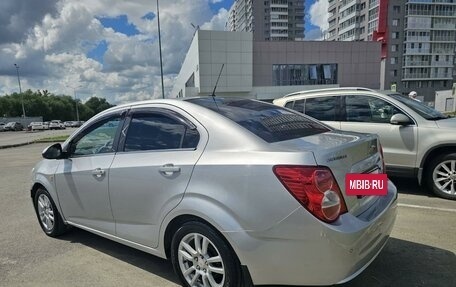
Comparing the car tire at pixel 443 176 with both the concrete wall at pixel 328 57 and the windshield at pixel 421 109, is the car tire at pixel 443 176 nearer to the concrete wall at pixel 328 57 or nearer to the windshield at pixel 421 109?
the windshield at pixel 421 109

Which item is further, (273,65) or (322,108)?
(273,65)

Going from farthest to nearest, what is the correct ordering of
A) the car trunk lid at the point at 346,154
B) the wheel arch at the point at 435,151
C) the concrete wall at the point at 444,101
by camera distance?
the concrete wall at the point at 444,101
the wheel arch at the point at 435,151
the car trunk lid at the point at 346,154

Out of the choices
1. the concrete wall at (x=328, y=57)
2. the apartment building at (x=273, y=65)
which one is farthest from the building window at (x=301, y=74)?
the concrete wall at (x=328, y=57)

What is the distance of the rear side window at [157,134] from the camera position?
125 inches

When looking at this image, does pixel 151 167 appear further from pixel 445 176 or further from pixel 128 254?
pixel 445 176

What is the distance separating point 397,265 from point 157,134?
2.61m

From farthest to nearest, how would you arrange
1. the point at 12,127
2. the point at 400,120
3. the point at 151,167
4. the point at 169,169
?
the point at 12,127 < the point at 400,120 < the point at 151,167 < the point at 169,169

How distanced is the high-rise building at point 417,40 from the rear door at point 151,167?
86.3m

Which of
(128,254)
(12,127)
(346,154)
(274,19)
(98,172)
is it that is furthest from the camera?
(274,19)

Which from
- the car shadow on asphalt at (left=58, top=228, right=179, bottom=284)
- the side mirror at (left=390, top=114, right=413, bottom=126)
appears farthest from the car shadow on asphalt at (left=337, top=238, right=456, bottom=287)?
the side mirror at (left=390, top=114, right=413, bottom=126)

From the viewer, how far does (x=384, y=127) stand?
20.7ft

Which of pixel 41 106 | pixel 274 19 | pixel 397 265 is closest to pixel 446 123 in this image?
pixel 397 265

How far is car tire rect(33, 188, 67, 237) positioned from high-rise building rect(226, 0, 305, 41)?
376 ft

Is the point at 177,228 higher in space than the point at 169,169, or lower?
lower
